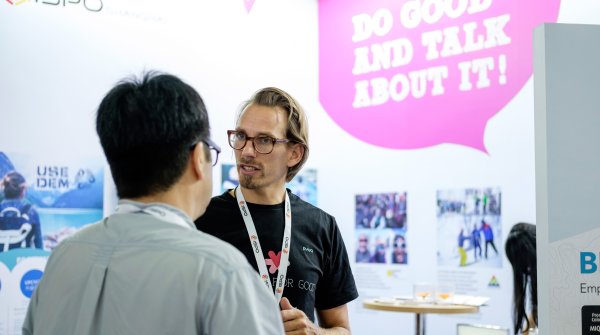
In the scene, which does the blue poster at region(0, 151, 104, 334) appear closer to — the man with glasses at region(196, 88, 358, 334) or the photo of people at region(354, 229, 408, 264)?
the photo of people at region(354, 229, 408, 264)

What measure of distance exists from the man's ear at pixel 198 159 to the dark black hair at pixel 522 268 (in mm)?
3184

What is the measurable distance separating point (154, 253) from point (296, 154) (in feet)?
4.37

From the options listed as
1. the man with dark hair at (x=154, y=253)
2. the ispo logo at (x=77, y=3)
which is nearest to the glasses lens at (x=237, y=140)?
the man with dark hair at (x=154, y=253)

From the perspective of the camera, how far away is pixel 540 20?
4969 millimetres

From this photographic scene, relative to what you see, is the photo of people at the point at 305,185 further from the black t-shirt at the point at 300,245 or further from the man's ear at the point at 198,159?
the man's ear at the point at 198,159

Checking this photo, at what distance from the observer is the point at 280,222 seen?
2.41 metres

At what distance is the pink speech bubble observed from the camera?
518 centimetres

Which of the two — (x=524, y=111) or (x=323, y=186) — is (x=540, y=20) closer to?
(x=524, y=111)

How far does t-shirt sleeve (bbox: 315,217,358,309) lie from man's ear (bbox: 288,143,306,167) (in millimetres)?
267

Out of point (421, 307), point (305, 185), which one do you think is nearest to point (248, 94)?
point (305, 185)

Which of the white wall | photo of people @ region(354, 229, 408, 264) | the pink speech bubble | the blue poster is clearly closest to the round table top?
the white wall

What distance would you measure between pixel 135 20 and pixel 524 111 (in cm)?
286

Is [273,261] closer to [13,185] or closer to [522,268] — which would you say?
[522,268]

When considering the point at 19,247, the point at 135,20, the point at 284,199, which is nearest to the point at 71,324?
the point at 284,199
